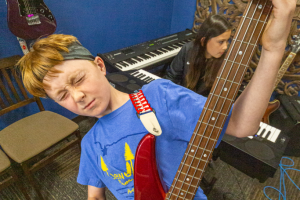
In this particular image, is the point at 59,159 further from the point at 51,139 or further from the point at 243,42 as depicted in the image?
the point at 243,42

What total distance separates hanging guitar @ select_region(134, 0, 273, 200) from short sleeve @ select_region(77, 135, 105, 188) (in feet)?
0.83

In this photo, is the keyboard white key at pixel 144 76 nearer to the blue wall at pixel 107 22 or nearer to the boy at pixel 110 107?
the blue wall at pixel 107 22

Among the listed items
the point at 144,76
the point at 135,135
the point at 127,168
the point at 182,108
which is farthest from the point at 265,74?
the point at 144,76

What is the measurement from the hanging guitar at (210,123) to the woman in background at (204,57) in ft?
4.41

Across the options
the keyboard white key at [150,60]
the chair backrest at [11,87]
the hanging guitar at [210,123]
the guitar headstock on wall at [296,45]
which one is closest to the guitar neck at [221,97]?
the hanging guitar at [210,123]

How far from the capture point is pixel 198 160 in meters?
0.57

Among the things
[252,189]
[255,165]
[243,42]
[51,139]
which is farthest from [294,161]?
[51,139]

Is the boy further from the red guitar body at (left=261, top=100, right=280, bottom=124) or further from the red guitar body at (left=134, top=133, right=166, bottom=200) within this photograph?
the red guitar body at (left=261, top=100, right=280, bottom=124)

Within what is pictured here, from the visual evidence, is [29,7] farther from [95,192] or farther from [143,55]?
[95,192]

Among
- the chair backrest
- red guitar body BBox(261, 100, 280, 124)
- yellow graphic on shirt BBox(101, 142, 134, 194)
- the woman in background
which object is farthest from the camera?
red guitar body BBox(261, 100, 280, 124)

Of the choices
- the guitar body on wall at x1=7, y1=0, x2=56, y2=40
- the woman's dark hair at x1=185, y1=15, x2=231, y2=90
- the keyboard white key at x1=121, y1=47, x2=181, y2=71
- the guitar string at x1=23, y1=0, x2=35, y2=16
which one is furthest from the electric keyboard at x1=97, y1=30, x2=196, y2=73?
the guitar string at x1=23, y1=0, x2=35, y2=16

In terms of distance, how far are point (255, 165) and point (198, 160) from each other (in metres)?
1.15

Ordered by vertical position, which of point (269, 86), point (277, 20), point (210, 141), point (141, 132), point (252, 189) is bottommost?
point (252, 189)

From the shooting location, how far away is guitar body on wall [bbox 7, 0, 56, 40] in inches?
51.3
